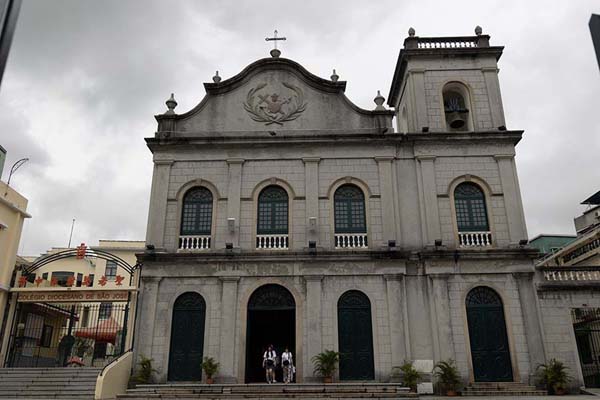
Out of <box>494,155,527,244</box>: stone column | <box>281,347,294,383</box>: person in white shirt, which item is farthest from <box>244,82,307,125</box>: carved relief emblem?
<box>281,347,294,383</box>: person in white shirt

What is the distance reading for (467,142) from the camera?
18328 mm

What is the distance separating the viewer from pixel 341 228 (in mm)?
17625

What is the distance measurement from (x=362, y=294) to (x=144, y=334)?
24.0 ft

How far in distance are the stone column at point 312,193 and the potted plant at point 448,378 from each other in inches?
227

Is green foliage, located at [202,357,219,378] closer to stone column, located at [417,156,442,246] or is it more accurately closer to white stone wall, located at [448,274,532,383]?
white stone wall, located at [448,274,532,383]

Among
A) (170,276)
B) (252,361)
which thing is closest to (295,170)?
(170,276)

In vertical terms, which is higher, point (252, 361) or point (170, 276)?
point (170, 276)

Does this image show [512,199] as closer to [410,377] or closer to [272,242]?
[410,377]

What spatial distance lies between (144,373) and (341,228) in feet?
26.3

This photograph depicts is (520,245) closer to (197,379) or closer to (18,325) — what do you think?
(197,379)

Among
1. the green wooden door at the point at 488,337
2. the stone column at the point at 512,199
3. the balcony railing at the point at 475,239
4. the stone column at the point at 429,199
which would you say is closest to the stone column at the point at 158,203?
the stone column at the point at 429,199

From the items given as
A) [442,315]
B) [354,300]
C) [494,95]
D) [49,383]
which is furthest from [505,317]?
[49,383]

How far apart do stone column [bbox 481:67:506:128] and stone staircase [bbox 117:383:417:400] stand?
1048 cm

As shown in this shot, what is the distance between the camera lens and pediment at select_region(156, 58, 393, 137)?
62.4ft
